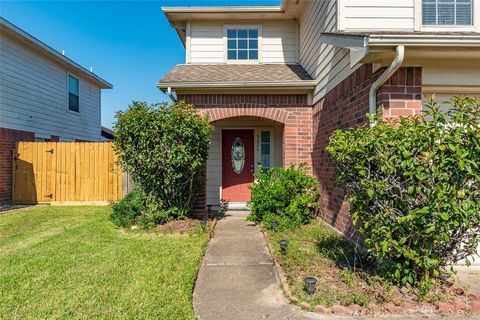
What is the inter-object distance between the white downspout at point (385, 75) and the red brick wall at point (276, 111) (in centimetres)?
310

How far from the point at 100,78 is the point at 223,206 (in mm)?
10418

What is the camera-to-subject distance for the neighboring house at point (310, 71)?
3.88 meters

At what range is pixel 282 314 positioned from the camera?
2.87 metres

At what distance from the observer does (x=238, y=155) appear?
8.77 meters

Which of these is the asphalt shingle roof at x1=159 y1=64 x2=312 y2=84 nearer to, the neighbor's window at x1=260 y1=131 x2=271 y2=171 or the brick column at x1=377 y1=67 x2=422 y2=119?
the neighbor's window at x1=260 y1=131 x2=271 y2=171

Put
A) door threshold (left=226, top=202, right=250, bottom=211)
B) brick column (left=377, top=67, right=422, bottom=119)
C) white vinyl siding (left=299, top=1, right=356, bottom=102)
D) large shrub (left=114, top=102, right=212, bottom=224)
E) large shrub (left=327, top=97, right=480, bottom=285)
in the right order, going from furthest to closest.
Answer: door threshold (left=226, top=202, right=250, bottom=211)
large shrub (left=114, top=102, right=212, bottom=224)
white vinyl siding (left=299, top=1, right=356, bottom=102)
brick column (left=377, top=67, right=422, bottom=119)
large shrub (left=327, top=97, right=480, bottom=285)

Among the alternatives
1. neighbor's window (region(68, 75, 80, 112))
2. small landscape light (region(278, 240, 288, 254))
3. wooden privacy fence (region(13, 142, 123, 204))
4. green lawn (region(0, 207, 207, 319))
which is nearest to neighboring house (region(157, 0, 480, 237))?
small landscape light (region(278, 240, 288, 254))

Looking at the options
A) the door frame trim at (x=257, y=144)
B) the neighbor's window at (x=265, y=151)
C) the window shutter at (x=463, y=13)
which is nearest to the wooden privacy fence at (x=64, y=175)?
the door frame trim at (x=257, y=144)

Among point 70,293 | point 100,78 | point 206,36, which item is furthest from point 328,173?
point 100,78

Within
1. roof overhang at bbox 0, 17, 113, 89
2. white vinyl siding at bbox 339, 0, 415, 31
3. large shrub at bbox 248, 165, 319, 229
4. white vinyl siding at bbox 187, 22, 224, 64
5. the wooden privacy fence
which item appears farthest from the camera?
the wooden privacy fence

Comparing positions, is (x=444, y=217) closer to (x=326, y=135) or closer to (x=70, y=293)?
(x=326, y=135)

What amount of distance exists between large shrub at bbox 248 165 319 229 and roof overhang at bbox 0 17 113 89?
9.07 m

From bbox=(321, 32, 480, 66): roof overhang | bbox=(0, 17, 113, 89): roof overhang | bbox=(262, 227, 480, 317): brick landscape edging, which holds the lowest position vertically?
bbox=(262, 227, 480, 317): brick landscape edging

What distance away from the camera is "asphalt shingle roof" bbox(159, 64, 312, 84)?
6965 millimetres
